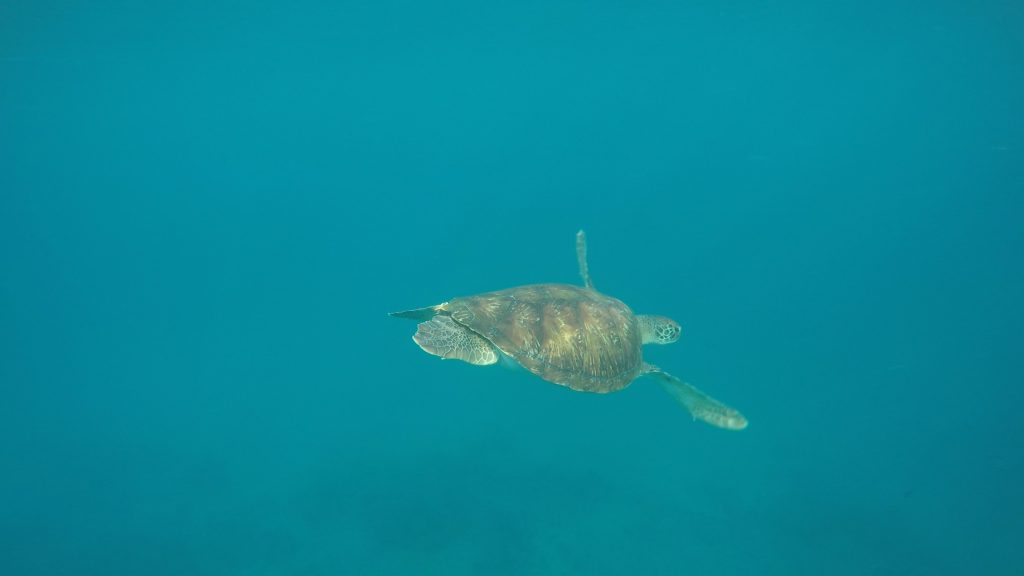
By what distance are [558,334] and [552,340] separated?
0.32 feet

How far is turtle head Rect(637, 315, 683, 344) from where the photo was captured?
20.2 feet

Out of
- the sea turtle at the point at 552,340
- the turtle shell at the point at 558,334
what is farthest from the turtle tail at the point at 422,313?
the turtle shell at the point at 558,334

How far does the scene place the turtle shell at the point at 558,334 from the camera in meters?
4.61

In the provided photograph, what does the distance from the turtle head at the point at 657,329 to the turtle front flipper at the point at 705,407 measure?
112 centimetres

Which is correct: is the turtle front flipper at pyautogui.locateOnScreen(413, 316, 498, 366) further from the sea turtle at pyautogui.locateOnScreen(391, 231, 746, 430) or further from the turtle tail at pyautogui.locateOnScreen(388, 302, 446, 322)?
the turtle tail at pyautogui.locateOnScreen(388, 302, 446, 322)

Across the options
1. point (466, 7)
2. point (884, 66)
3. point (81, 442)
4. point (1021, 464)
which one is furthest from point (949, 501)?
point (884, 66)

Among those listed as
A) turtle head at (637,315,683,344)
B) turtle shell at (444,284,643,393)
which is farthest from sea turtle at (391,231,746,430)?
turtle head at (637,315,683,344)

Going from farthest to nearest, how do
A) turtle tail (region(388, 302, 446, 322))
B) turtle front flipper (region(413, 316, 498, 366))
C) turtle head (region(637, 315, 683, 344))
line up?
turtle head (region(637, 315, 683, 344)) → turtle tail (region(388, 302, 446, 322)) → turtle front flipper (region(413, 316, 498, 366))

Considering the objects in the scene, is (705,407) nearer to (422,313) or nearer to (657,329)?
(657,329)

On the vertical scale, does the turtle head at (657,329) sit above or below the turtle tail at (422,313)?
above

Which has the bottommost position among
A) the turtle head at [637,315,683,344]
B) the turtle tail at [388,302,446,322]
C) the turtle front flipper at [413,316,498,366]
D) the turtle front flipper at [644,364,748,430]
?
the turtle front flipper at [644,364,748,430]

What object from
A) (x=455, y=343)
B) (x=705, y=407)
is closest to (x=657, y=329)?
(x=705, y=407)

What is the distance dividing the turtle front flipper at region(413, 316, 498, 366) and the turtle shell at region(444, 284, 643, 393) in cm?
17

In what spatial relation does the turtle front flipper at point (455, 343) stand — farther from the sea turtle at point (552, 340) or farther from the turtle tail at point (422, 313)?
the turtle tail at point (422, 313)
